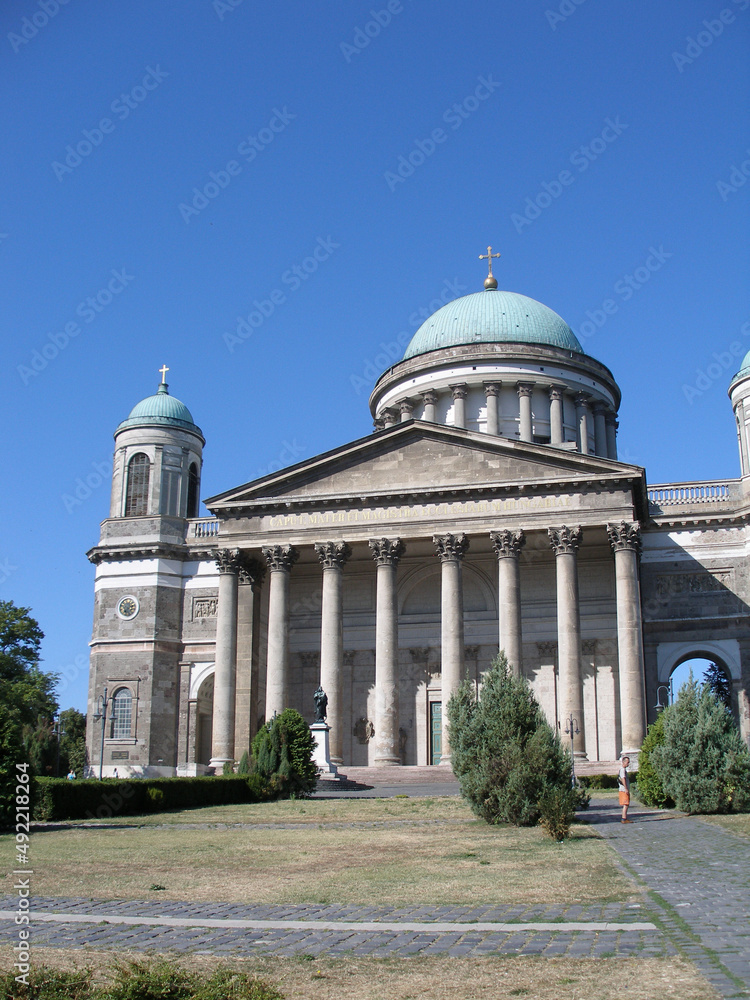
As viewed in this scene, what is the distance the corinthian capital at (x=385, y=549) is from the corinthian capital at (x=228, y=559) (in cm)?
650

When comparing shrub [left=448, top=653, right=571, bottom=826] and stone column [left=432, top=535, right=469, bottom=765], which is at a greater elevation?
stone column [left=432, top=535, right=469, bottom=765]

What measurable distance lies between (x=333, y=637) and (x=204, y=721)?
1313 cm

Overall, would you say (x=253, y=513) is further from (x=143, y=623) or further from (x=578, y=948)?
(x=578, y=948)

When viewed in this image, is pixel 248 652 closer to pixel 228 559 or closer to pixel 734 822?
pixel 228 559

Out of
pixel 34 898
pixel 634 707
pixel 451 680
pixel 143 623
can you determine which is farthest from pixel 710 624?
pixel 34 898

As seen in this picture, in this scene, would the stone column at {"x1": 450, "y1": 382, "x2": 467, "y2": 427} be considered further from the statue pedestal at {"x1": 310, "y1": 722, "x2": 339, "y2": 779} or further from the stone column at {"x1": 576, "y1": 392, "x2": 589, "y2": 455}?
the statue pedestal at {"x1": 310, "y1": 722, "x2": 339, "y2": 779}

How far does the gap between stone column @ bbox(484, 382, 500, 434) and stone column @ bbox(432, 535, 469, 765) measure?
520 inches

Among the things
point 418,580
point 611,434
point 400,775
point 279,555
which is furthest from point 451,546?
point 611,434

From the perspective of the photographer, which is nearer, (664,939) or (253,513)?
(664,939)

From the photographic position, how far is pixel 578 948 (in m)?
10.2

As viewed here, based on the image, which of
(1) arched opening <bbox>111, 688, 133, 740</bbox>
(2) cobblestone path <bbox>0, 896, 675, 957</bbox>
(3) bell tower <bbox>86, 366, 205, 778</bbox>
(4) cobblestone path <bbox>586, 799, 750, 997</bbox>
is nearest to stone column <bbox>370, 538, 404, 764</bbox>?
(3) bell tower <bbox>86, 366, 205, 778</bbox>

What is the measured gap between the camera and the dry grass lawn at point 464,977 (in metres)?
8.65

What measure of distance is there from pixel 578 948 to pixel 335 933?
2625 millimetres

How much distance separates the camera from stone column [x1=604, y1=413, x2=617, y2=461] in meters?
63.1
